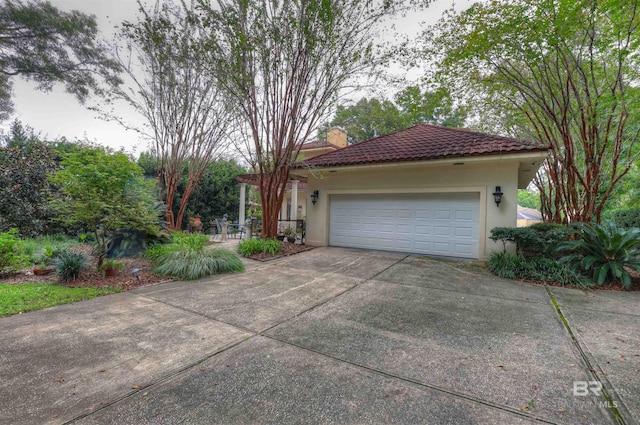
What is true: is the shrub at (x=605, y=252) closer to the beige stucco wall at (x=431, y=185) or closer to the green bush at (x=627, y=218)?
the beige stucco wall at (x=431, y=185)

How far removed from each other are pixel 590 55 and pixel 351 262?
22.0ft

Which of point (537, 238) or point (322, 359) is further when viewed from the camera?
point (537, 238)

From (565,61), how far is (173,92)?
10408 millimetres

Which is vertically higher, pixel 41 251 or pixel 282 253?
pixel 41 251

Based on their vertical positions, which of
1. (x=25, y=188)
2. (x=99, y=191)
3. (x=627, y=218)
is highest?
(x=25, y=188)

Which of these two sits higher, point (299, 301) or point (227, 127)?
point (227, 127)

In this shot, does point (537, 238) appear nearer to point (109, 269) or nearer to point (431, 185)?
point (431, 185)

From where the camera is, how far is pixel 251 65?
6.77m

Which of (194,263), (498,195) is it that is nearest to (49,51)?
(194,263)

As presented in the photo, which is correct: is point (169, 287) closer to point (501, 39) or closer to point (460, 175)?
point (460, 175)

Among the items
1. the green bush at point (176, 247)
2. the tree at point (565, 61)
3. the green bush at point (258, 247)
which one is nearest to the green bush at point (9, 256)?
the green bush at point (176, 247)

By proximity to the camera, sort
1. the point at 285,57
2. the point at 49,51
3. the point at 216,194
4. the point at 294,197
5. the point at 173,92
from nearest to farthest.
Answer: the point at 285,57
the point at 173,92
the point at 49,51
the point at 294,197
the point at 216,194

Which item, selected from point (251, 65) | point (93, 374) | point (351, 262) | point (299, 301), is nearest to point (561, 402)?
point (299, 301)

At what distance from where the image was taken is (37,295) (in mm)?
4031
